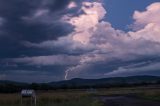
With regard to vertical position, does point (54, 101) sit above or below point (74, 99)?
below

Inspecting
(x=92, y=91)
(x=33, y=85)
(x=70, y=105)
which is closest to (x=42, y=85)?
(x=33, y=85)

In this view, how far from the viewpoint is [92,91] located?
112812 millimetres

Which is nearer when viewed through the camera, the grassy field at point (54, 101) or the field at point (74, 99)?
the grassy field at point (54, 101)

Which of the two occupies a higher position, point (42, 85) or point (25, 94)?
point (42, 85)

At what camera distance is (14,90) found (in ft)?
408

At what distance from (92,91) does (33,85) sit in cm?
4310

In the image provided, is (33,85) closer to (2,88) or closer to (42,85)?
(42,85)

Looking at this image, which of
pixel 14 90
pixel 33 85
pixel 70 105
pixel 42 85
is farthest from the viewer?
pixel 42 85

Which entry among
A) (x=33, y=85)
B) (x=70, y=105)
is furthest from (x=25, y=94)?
(x=33, y=85)

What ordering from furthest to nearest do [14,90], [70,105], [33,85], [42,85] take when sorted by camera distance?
[42,85] → [33,85] → [14,90] → [70,105]

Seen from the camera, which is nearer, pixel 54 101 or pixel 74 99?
pixel 54 101

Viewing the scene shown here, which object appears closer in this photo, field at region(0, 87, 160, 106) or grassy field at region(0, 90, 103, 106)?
grassy field at region(0, 90, 103, 106)

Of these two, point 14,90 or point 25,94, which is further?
point 14,90

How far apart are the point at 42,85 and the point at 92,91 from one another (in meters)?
52.4
